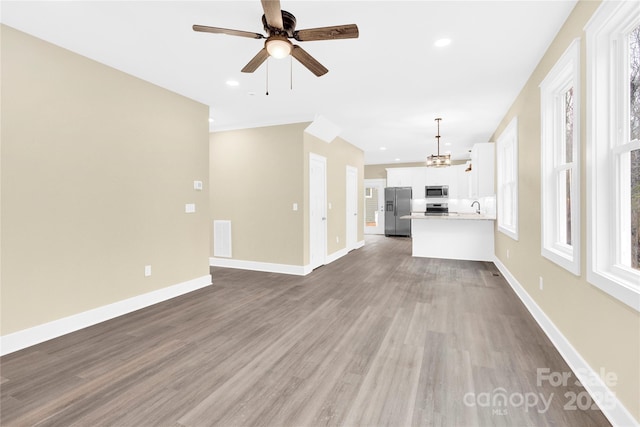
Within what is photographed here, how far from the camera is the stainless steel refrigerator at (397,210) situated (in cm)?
1064

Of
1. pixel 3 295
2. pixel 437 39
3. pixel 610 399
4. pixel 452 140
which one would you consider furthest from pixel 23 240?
pixel 452 140

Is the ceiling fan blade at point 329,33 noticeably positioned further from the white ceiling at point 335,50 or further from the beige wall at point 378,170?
the beige wall at point 378,170

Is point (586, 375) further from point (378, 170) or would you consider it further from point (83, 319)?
point (378, 170)

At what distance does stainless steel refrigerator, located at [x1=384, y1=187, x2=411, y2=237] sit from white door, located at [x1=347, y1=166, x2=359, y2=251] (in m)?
3.13

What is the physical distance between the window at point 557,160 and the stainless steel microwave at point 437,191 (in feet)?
22.5

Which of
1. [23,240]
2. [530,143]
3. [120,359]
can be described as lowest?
[120,359]

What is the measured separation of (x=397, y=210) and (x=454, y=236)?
4313 mm

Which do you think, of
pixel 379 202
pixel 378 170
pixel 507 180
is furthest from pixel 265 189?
pixel 378 170

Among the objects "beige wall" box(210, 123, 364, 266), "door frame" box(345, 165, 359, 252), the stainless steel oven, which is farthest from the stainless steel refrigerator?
"beige wall" box(210, 123, 364, 266)

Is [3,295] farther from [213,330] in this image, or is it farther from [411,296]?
[411,296]

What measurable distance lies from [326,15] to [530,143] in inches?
109

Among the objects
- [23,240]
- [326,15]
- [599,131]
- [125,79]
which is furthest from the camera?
[125,79]

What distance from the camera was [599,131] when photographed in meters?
1.92

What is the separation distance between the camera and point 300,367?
7.54 ft
